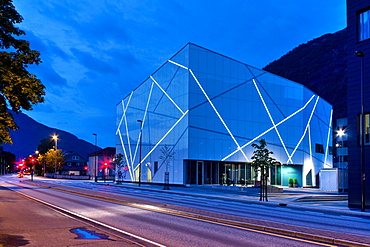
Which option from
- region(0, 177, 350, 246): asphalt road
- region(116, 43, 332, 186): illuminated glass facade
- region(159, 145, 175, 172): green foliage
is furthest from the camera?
region(159, 145, 175, 172): green foliage

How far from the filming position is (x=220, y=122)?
178ft

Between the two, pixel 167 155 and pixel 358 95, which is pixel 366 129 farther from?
pixel 167 155

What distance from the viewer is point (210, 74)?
54.0 meters

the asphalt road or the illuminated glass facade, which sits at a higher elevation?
the illuminated glass facade

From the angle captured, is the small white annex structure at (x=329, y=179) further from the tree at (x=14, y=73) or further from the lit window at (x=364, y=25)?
the tree at (x=14, y=73)

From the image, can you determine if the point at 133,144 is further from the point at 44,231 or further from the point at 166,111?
the point at 44,231

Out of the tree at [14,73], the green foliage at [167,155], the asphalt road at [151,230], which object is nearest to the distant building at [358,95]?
the asphalt road at [151,230]

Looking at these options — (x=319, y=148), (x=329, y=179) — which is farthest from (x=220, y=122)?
(x=319, y=148)

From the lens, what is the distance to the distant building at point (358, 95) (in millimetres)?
24703

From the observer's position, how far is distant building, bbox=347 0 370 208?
24.7m

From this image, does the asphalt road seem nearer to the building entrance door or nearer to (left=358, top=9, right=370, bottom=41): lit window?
(left=358, top=9, right=370, bottom=41): lit window

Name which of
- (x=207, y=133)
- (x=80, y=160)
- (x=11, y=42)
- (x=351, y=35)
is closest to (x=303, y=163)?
(x=207, y=133)

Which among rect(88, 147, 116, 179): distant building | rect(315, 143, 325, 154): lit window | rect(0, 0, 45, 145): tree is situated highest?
rect(0, 0, 45, 145): tree

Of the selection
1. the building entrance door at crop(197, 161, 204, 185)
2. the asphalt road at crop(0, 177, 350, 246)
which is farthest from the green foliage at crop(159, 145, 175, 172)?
the asphalt road at crop(0, 177, 350, 246)
